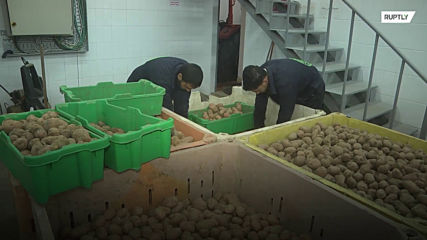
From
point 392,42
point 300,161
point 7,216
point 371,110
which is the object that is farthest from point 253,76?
point 392,42

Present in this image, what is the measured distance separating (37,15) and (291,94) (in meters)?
2.70

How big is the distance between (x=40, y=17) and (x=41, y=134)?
2.60 metres

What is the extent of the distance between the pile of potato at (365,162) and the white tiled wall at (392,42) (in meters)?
2.08

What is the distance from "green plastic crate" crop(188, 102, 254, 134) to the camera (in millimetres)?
2793

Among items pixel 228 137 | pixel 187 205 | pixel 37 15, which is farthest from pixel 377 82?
pixel 37 15

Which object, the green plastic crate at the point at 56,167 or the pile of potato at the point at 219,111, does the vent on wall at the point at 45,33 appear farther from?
the green plastic crate at the point at 56,167

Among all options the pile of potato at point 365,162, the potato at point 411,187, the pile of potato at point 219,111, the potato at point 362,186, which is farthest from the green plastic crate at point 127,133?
the pile of potato at point 219,111

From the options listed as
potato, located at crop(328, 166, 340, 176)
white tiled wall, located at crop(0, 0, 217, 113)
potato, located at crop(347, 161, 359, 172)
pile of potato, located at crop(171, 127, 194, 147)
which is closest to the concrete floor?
pile of potato, located at crop(171, 127, 194, 147)

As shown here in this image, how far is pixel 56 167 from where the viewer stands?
3.97 ft

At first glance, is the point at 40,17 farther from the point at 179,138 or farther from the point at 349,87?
the point at 349,87

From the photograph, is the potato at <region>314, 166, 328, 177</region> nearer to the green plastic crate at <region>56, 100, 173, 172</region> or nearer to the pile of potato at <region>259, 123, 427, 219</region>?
the pile of potato at <region>259, 123, 427, 219</region>

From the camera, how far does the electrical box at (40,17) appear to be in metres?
3.35

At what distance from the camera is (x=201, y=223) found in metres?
1.53

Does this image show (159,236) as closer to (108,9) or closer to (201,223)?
(201,223)
